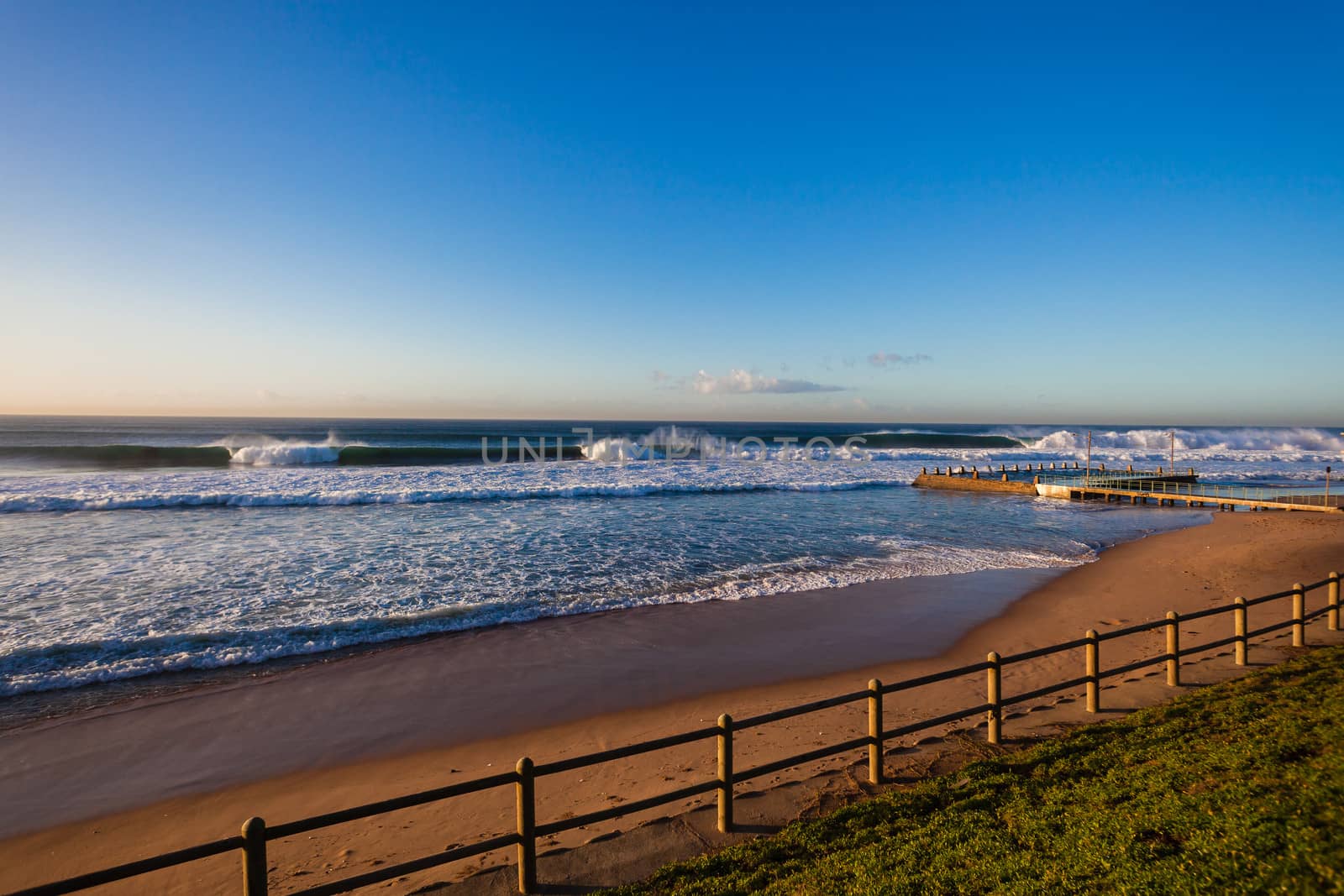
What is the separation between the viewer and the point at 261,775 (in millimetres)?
6988

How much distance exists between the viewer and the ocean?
1167 centimetres

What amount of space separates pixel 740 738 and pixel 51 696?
1004 cm

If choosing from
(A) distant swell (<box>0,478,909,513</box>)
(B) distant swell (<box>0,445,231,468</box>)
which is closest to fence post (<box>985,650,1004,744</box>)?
(A) distant swell (<box>0,478,909,513</box>)

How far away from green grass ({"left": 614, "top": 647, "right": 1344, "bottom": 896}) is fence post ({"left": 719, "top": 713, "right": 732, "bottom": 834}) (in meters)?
0.34

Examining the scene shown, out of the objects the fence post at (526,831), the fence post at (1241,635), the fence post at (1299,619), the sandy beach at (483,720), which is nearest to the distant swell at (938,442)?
the sandy beach at (483,720)

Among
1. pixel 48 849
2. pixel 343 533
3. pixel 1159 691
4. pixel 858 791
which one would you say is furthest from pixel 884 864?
pixel 343 533

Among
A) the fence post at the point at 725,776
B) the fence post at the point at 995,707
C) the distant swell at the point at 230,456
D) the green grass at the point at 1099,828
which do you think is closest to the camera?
the green grass at the point at 1099,828

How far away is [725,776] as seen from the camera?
5254 millimetres

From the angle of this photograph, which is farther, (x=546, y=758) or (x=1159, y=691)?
(x=1159, y=691)

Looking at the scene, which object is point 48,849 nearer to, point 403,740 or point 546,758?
point 403,740

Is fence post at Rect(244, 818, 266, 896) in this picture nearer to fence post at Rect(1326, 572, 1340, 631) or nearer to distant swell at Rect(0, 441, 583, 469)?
fence post at Rect(1326, 572, 1340, 631)

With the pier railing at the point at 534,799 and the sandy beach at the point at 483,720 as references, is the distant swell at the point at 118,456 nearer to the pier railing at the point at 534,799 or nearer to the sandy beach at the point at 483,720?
the sandy beach at the point at 483,720

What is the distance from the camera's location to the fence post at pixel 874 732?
583 cm

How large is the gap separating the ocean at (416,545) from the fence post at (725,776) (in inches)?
320
